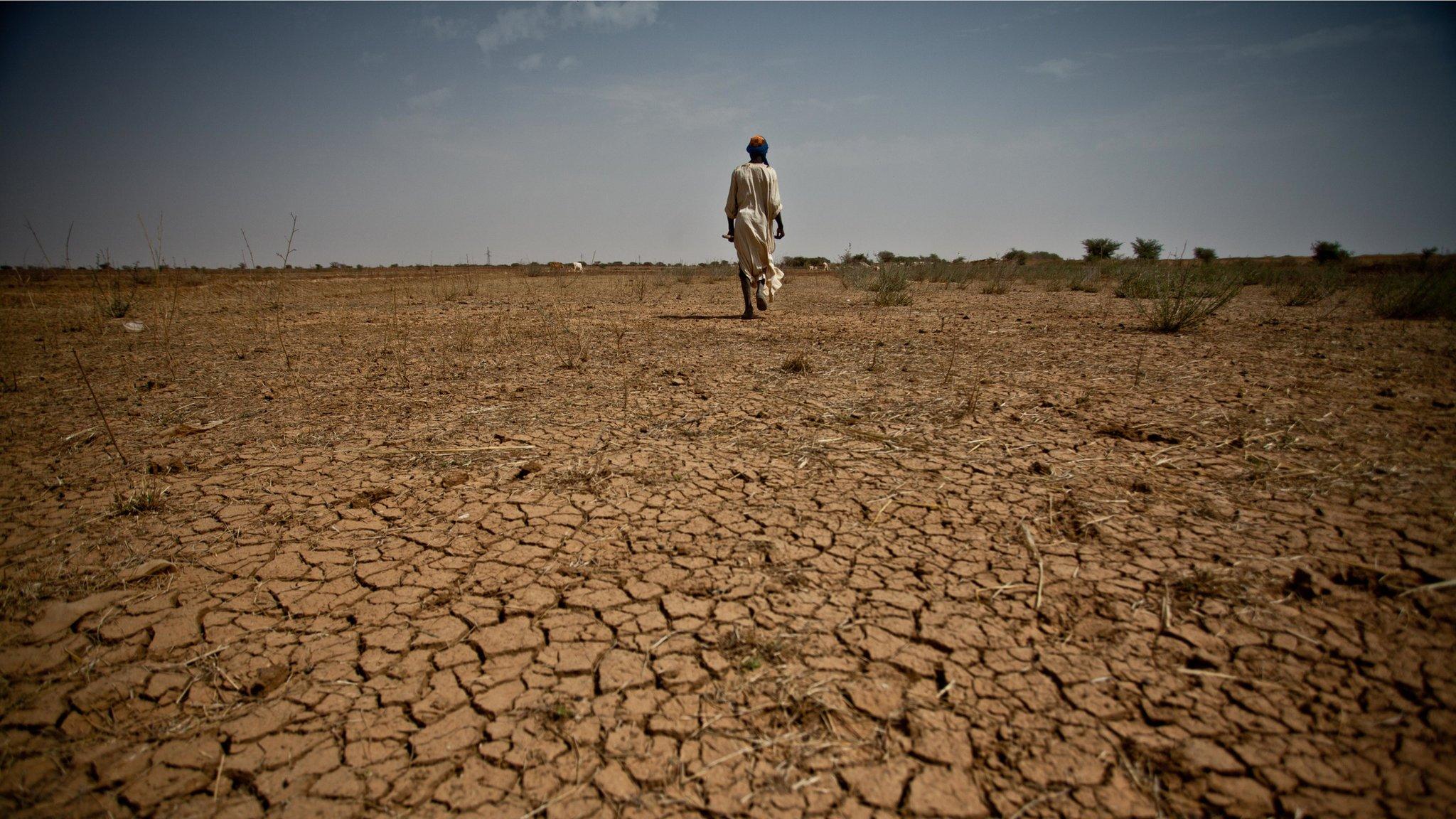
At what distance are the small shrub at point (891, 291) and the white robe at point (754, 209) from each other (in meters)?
3.03

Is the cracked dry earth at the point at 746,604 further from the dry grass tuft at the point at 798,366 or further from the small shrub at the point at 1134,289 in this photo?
the small shrub at the point at 1134,289

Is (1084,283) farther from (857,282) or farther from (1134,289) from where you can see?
(857,282)

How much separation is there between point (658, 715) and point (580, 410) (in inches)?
93.6

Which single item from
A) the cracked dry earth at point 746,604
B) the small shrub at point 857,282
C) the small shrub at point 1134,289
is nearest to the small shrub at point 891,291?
the small shrub at point 857,282

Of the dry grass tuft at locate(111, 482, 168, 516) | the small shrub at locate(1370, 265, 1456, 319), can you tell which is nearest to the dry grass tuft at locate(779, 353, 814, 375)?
the dry grass tuft at locate(111, 482, 168, 516)

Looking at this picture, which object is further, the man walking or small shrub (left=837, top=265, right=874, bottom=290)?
small shrub (left=837, top=265, right=874, bottom=290)

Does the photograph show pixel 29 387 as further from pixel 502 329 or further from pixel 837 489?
pixel 837 489

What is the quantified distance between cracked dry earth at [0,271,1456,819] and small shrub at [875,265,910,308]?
567 cm

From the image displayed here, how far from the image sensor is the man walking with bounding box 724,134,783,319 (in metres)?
6.36

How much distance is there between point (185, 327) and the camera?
709 cm

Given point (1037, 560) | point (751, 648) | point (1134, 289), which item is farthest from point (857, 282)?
point (751, 648)

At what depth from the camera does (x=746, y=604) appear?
1.70 meters

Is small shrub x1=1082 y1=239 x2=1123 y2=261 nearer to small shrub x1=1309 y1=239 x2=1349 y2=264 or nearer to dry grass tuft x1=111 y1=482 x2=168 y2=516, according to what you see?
small shrub x1=1309 y1=239 x2=1349 y2=264

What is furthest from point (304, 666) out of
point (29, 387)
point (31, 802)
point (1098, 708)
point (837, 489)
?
point (29, 387)
